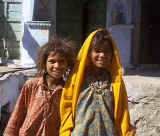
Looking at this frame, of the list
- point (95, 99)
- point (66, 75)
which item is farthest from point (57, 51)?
point (95, 99)

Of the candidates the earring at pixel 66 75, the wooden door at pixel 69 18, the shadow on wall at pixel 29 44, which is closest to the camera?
the earring at pixel 66 75

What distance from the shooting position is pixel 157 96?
383 centimetres

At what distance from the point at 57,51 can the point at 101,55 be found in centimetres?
31

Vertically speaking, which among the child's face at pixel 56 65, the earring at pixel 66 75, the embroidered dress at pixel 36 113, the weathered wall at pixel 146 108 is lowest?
the weathered wall at pixel 146 108

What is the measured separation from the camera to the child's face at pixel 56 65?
206cm

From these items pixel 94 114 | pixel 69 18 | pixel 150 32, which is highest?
pixel 69 18

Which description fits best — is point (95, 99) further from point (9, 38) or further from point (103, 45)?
point (9, 38)

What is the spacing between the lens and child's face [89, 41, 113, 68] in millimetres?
2070

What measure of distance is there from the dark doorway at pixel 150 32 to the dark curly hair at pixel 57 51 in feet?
16.0

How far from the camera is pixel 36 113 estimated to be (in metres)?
2.05

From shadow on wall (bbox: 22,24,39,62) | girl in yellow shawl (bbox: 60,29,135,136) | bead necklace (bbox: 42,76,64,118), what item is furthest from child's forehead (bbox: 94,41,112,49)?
shadow on wall (bbox: 22,24,39,62)

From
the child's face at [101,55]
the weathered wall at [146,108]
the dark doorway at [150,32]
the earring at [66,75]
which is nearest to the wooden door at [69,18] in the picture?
the dark doorway at [150,32]

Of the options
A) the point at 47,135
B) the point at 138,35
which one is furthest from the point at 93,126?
the point at 138,35

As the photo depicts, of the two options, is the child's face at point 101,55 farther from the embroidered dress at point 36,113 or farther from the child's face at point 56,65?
the embroidered dress at point 36,113
